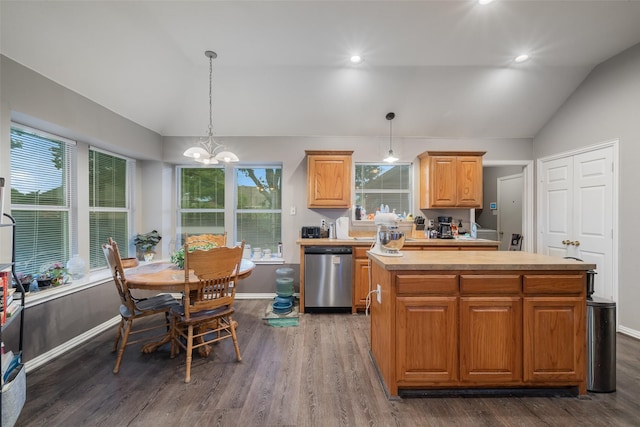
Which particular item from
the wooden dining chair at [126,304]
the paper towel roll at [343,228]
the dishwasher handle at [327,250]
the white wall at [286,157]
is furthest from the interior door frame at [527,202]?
the wooden dining chair at [126,304]

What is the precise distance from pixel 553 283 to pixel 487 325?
0.55 metres

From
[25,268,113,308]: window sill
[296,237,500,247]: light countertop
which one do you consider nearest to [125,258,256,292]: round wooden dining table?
[25,268,113,308]: window sill

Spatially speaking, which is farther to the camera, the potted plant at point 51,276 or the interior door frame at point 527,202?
the interior door frame at point 527,202

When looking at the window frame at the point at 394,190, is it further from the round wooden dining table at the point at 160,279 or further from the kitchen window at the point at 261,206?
the round wooden dining table at the point at 160,279

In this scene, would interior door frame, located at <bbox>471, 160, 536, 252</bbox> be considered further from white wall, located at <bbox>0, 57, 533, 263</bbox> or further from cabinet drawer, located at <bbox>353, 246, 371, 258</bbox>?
cabinet drawer, located at <bbox>353, 246, 371, 258</bbox>

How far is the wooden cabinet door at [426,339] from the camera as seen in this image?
1786 millimetres

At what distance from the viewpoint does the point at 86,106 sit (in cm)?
263

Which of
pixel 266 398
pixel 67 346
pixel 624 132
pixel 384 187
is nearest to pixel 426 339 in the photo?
pixel 266 398

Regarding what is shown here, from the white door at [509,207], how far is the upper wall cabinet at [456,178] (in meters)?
1.66

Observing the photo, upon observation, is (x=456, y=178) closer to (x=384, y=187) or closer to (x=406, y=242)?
(x=384, y=187)

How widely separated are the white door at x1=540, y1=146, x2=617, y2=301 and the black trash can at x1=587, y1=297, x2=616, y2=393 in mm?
1707

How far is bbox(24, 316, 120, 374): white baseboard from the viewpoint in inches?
83.8

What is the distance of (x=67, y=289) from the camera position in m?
2.48

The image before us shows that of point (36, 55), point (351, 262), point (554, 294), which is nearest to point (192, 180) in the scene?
point (36, 55)
